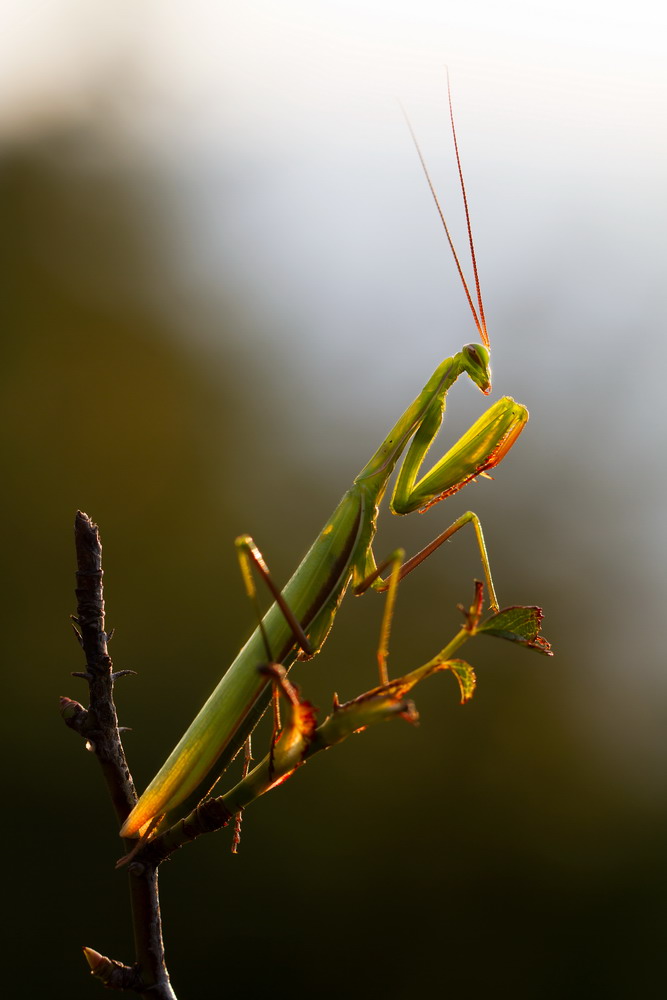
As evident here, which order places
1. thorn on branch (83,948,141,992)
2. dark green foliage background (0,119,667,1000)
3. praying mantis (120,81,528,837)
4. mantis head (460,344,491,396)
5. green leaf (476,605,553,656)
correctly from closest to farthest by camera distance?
green leaf (476,605,553,656)
thorn on branch (83,948,141,992)
praying mantis (120,81,528,837)
mantis head (460,344,491,396)
dark green foliage background (0,119,667,1000)

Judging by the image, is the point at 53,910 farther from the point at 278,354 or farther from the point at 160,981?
the point at 278,354

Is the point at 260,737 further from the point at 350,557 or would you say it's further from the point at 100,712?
the point at 100,712

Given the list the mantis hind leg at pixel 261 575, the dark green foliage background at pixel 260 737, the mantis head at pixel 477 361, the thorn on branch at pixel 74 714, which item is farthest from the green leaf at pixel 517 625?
the dark green foliage background at pixel 260 737

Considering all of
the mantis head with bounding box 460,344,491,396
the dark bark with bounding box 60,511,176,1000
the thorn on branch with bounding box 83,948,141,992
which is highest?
the mantis head with bounding box 460,344,491,396

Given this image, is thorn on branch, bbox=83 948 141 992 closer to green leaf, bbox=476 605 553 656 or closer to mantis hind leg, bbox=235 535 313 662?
mantis hind leg, bbox=235 535 313 662

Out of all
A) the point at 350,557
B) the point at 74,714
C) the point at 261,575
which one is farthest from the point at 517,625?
the point at 350,557

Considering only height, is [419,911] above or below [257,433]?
below

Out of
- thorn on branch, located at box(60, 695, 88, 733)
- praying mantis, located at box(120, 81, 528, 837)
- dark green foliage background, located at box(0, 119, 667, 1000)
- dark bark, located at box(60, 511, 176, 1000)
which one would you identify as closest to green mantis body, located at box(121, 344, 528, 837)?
praying mantis, located at box(120, 81, 528, 837)

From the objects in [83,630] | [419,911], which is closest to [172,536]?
[419,911]
